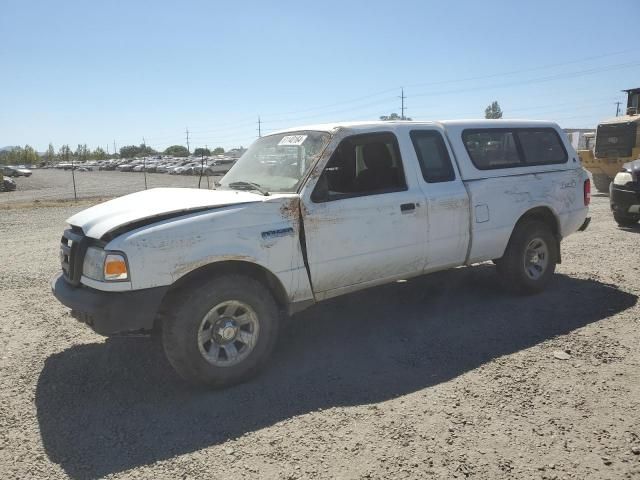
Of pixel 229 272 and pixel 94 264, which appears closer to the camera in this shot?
pixel 94 264

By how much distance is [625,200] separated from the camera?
9.30 meters

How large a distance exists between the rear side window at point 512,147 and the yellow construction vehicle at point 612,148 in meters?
11.0

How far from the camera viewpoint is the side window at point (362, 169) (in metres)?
4.25

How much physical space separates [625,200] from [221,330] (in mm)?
8525

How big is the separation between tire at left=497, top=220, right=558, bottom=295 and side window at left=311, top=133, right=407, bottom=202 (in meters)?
1.71

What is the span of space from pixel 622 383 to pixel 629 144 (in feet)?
46.6

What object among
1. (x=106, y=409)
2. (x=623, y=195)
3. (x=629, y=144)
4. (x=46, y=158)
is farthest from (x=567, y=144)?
(x=46, y=158)

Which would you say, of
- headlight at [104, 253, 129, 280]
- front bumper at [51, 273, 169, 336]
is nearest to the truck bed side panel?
front bumper at [51, 273, 169, 336]

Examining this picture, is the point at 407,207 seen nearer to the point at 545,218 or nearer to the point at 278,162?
the point at 278,162

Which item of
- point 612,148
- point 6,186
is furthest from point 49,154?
point 612,148

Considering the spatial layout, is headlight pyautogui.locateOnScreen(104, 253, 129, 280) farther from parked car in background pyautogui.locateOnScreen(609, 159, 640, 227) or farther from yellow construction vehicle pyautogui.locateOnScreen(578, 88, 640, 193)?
yellow construction vehicle pyautogui.locateOnScreen(578, 88, 640, 193)

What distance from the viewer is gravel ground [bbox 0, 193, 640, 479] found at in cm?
→ 290

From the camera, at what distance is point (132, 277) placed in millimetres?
3391

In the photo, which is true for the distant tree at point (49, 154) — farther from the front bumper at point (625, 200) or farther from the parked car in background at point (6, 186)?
the front bumper at point (625, 200)
